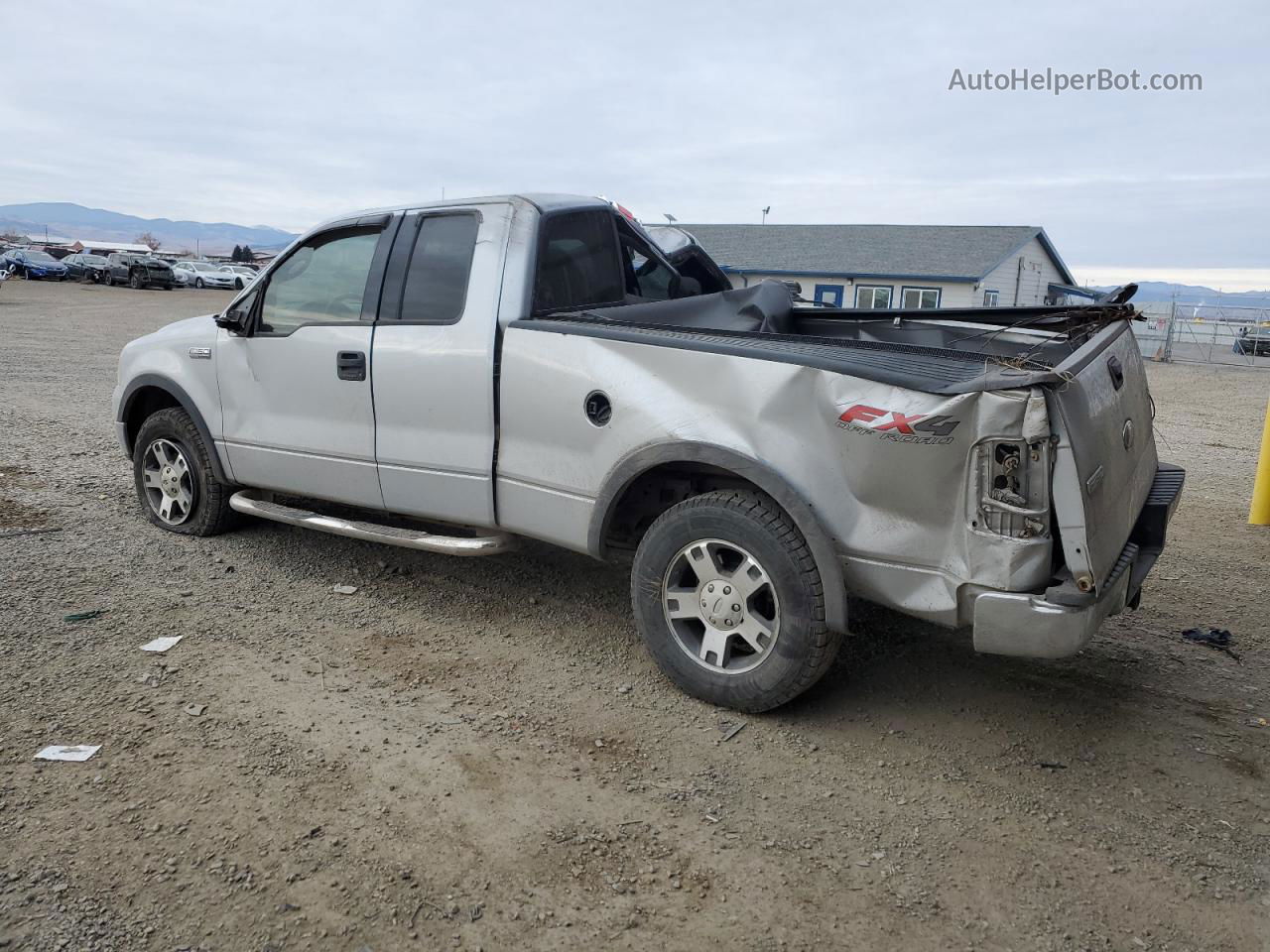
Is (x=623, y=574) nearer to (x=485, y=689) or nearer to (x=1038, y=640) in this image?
(x=485, y=689)

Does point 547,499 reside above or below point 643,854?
above

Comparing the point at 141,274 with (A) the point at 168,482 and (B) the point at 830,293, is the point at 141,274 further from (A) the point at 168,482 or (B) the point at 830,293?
(A) the point at 168,482

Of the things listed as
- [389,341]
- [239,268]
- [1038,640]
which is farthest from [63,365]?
[239,268]

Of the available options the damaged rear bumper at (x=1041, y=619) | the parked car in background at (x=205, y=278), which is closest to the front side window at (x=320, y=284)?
the damaged rear bumper at (x=1041, y=619)

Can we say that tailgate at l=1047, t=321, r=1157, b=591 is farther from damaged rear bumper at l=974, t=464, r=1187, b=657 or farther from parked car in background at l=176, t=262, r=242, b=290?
parked car in background at l=176, t=262, r=242, b=290

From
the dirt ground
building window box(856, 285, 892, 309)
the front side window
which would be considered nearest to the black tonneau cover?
the front side window

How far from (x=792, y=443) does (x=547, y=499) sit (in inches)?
48.8

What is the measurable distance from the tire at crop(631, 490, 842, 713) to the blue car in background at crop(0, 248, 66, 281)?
174 ft

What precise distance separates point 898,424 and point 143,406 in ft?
16.5

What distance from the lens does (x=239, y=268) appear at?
54.5 meters

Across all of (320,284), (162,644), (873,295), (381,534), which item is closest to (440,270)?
(320,284)

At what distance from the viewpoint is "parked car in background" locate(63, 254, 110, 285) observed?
4756cm

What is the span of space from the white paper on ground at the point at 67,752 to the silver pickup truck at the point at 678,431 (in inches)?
63.0

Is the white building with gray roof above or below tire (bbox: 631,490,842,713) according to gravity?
above
